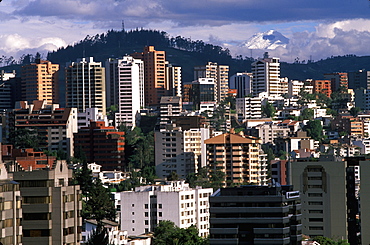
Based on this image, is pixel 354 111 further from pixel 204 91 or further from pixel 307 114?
pixel 204 91

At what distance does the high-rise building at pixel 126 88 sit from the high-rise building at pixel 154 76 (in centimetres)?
461

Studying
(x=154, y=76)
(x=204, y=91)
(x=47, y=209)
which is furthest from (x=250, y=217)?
(x=154, y=76)

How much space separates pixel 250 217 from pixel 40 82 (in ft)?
392

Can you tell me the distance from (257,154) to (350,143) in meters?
32.1

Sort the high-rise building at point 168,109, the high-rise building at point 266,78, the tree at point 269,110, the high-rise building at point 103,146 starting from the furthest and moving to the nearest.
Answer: the high-rise building at point 266,78, the tree at point 269,110, the high-rise building at point 168,109, the high-rise building at point 103,146

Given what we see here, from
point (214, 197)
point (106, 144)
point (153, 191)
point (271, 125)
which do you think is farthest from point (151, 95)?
point (214, 197)

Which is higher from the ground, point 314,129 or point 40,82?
point 40,82

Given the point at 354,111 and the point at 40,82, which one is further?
the point at 40,82

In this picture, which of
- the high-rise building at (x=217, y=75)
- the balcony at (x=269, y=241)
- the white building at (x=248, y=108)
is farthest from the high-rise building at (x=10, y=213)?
the high-rise building at (x=217, y=75)

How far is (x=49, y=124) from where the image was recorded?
383 ft

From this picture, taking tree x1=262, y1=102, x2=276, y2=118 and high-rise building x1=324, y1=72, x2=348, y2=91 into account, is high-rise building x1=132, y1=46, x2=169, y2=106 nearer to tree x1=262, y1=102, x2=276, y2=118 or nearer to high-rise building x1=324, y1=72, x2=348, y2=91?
tree x1=262, y1=102, x2=276, y2=118

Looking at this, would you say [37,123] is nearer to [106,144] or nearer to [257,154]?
[106,144]

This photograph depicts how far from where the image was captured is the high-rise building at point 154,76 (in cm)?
16588

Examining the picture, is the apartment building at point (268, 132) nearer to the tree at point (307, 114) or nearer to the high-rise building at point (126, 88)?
the tree at point (307, 114)
